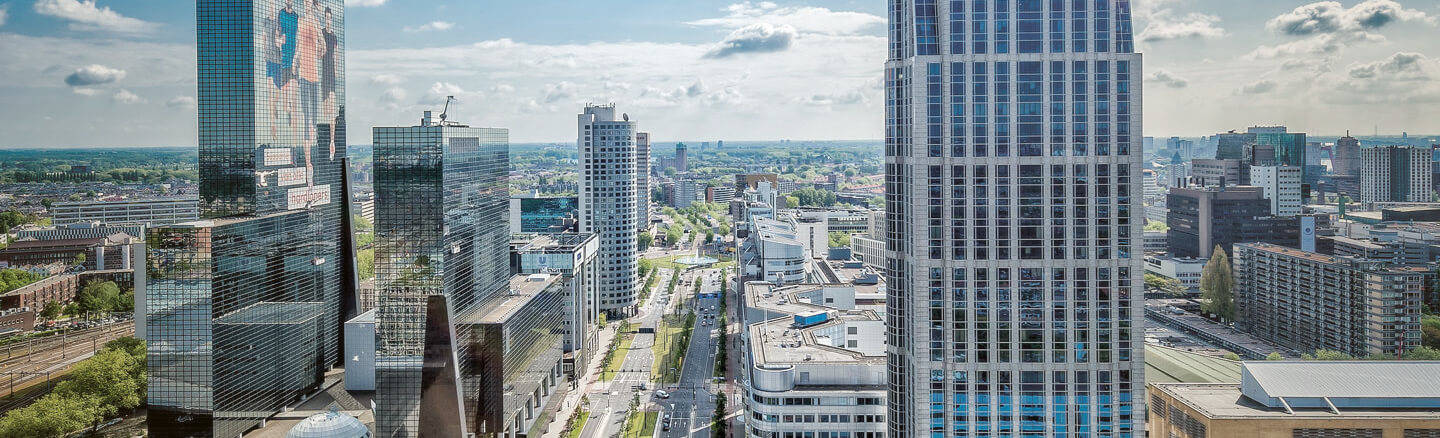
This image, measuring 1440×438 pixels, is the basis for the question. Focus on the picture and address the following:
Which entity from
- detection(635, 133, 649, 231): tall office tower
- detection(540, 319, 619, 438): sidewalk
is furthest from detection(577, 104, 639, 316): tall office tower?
detection(635, 133, 649, 231): tall office tower

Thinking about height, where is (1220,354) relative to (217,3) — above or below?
below

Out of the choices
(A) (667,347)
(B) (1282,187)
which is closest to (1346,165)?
(B) (1282,187)

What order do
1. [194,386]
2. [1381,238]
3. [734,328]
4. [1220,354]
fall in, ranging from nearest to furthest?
[194,386] → [1220,354] → [734,328] → [1381,238]

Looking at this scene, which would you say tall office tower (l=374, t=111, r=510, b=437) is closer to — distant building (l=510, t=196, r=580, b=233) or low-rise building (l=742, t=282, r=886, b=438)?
low-rise building (l=742, t=282, r=886, b=438)

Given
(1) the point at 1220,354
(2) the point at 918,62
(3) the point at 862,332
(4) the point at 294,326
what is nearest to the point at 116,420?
(4) the point at 294,326

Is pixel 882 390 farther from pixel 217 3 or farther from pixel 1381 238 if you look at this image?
pixel 1381 238
